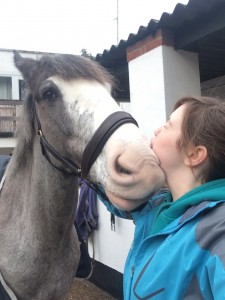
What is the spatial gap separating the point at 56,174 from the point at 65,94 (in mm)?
471

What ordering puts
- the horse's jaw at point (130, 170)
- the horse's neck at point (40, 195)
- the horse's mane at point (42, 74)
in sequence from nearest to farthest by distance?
1. the horse's jaw at point (130, 170)
2. the horse's mane at point (42, 74)
3. the horse's neck at point (40, 195)

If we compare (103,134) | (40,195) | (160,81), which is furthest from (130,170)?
(160,81)

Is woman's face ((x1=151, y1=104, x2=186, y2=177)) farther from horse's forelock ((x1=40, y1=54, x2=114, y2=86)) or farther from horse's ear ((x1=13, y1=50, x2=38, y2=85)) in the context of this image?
horse's ear ((x1=13, y1=50, x2=38, y2=85))

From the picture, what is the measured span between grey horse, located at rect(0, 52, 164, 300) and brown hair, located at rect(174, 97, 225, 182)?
17.1 inches

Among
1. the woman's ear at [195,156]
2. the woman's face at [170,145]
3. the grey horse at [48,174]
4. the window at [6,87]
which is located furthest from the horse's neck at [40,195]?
the window at [6,87]

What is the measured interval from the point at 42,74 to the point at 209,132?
3.70ft

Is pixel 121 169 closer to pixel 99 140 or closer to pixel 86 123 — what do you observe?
pixel 99 140

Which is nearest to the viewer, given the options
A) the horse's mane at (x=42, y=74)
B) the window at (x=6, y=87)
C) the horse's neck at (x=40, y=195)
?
the horse's mane at (x=42, y=74)

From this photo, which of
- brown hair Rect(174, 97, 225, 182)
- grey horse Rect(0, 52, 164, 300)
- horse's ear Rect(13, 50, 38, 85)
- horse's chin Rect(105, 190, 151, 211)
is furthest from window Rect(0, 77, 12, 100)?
brown hair Rect(174, 97, 225, 182)

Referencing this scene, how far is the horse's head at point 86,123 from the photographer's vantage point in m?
1.34

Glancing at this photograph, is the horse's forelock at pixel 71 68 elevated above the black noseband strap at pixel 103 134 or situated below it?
above

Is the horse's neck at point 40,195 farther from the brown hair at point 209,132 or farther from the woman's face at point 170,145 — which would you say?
the brown hair at point 209,132

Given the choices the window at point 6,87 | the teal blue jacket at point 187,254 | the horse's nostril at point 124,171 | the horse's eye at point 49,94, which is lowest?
the teal blue jacket at point 187,254

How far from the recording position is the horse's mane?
1.89m
